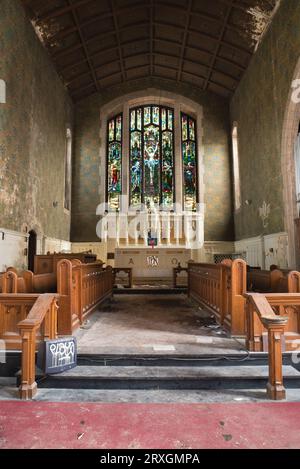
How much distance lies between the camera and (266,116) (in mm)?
8891

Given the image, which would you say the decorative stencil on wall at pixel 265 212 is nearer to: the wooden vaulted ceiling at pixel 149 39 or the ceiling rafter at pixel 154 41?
the wooden vaulted ceiling at pixel 149 39

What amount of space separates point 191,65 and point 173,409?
1196cm

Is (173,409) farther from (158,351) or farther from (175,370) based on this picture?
(158,351)

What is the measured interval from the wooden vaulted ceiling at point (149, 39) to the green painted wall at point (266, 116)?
2.38 feet

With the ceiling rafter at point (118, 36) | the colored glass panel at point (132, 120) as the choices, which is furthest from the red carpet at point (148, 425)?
the colored glass panel at point (132, 120)

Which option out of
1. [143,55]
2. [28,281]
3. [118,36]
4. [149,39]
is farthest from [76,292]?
[143,55]

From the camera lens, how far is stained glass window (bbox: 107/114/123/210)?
1280 cm

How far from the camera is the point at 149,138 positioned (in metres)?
13.2

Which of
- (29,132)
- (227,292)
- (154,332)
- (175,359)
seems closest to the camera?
(175,359)

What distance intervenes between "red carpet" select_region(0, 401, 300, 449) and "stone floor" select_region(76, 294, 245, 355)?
33.8 inches

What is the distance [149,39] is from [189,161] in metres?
4.51

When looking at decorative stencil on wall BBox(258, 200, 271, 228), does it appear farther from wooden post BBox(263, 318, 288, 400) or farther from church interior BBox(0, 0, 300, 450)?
wooden post BBox(263, 318, 288, 400)

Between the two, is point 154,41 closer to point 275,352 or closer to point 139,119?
point 139,119

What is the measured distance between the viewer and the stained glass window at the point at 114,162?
12.8 m
